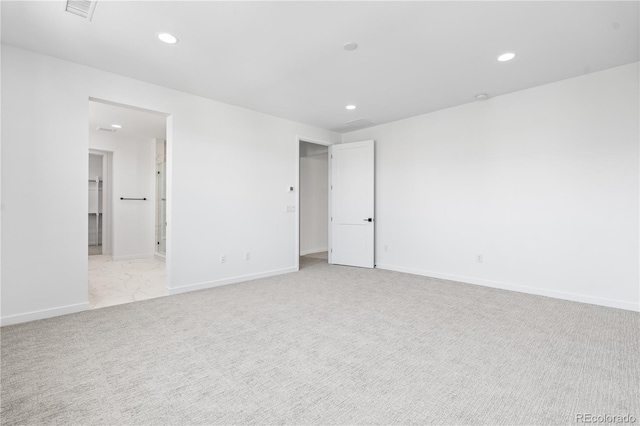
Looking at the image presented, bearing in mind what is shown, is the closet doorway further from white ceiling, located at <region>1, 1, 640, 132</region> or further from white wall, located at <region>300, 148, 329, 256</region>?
white ceiling, located at <region>1, 1, 640, 132</region>

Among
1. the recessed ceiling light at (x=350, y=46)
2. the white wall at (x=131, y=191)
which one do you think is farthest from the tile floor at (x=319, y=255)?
the recessed ceiling light at (x=350, y=46)

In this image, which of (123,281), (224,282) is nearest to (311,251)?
(224,282)

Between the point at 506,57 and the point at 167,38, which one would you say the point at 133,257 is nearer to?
the point at 167,38

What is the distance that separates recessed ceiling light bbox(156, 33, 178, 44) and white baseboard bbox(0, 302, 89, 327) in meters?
2.82

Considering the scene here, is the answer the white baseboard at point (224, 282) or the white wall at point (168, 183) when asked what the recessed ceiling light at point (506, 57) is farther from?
the white baseboard at point (224, 282)

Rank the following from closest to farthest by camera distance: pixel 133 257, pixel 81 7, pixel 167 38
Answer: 1. pixel 81 7
2. pixel 167 38
3. pixel 133 257

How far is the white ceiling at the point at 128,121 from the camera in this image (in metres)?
4.66

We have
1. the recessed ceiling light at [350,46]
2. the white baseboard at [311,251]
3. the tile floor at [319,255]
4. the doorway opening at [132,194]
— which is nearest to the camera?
the recessed ceiling light at [350,46]

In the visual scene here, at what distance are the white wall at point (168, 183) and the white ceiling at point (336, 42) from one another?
11.2 inches

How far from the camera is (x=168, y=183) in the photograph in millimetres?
3928

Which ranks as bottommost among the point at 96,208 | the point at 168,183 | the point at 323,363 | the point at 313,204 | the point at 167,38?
the point at 323,363

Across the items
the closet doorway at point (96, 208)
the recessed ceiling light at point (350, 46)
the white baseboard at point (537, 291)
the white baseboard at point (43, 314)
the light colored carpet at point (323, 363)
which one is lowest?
the light colored carpet at point (323, 363)

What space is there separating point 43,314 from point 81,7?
9.26 feet

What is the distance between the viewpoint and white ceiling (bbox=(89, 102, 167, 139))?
466 centimetres
